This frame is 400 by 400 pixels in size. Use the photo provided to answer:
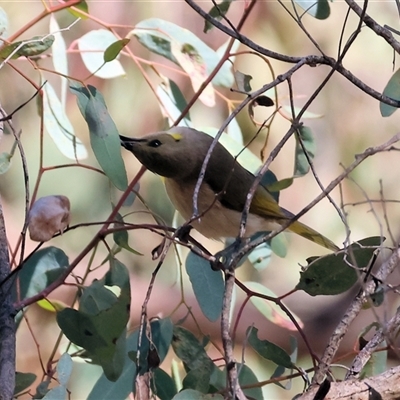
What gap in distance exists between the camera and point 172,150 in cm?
138

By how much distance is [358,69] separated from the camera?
9.55ft

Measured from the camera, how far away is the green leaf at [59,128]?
1290 millimetres

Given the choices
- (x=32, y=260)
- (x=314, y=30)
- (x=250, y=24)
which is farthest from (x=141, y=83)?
(x=32, y=260)

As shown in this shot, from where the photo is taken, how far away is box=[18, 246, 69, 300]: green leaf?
1.26m

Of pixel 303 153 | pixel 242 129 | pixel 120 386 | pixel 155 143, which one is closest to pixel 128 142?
pixel 155 143

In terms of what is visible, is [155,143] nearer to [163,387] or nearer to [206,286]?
[206,286]

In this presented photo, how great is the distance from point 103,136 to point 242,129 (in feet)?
5.15

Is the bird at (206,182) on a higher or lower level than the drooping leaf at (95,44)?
lower

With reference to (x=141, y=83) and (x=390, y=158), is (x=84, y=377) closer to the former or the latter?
(x=141, y=83)

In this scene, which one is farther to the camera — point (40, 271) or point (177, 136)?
point (177, 136)

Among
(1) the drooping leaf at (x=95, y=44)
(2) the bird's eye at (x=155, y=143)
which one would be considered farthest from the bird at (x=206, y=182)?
(1) the drooping leaf at (x=95, y=44)

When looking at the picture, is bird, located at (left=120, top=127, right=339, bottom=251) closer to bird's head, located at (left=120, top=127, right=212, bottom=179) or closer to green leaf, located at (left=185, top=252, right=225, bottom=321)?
bird's head, located at (left=120, top=127, right=212, bottom=179)

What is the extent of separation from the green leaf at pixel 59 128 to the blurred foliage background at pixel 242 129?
33.2 inches

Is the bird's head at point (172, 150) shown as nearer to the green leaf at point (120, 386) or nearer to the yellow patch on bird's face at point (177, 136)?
the yellow patch on bird's face at point (177, 136)
